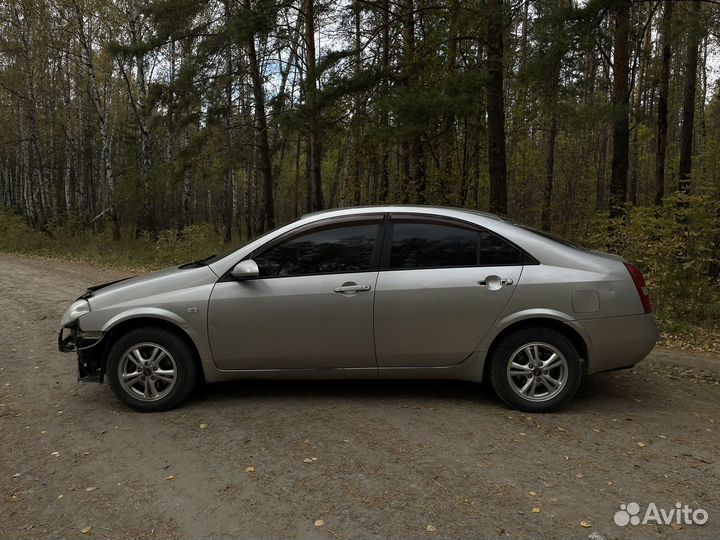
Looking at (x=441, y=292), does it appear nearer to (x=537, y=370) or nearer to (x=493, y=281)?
(x=493, y=281)

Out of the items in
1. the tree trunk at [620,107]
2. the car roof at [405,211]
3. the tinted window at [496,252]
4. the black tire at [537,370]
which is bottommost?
the black tire at [537,370]

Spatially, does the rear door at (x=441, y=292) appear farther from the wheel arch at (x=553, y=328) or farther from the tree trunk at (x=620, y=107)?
the tree trunk at (x=620, y=107)

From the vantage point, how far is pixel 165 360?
4.61 meters

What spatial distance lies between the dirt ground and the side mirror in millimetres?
1162

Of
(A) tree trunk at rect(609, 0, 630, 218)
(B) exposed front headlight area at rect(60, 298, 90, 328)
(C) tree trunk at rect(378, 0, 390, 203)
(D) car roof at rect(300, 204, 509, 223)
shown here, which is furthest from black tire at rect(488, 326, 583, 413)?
(C) tree trunk at rect(378, 0, 390, 203)

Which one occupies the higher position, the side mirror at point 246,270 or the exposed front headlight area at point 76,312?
the side mirror at point 246,270

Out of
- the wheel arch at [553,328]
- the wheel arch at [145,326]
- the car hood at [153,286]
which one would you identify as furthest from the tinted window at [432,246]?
the wheel arch at [145,326]

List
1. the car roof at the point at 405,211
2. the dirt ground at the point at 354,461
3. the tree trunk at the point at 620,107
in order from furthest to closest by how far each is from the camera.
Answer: the tree trunk at the point at 620,107, the car roof at the point at 405,211, the dirt ground at the point at 354,461

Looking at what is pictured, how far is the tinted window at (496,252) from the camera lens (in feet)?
14.8

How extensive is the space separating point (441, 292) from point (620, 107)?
7506mm

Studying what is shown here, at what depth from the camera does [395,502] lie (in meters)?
3.16

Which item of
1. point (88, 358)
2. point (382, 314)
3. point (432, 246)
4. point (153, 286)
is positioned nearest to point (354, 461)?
point (382, 314)

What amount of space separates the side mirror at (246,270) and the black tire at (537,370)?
2.13 metres

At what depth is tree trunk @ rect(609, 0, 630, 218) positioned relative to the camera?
997cm
